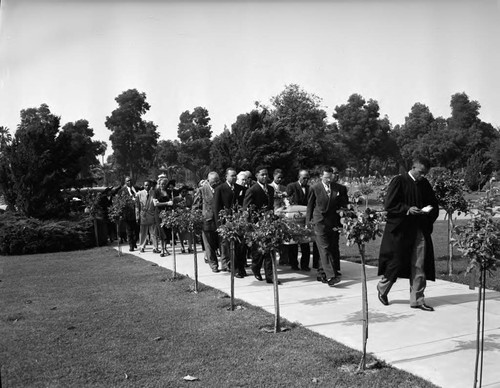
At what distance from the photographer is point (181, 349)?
534 centimetres

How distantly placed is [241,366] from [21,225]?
11563 millimetres

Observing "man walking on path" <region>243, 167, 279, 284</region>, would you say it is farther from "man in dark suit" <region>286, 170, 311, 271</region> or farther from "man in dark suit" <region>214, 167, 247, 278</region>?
"man in dark suit" <region>286, 170, 311, 271</region>

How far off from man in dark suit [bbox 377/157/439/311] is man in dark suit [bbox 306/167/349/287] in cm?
158

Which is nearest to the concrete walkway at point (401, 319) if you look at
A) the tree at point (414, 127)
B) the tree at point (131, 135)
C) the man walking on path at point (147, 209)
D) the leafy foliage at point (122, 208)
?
the man walking on path at point (147, 209)

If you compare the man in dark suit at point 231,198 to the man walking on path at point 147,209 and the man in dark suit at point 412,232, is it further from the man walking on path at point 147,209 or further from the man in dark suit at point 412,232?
the man walking on path at point 147,209

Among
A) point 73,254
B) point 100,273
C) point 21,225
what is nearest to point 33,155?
point 21,225

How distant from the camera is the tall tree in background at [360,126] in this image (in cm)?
6169

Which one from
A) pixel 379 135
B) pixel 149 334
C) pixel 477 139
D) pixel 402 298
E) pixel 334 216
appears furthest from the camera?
pixel 379 135

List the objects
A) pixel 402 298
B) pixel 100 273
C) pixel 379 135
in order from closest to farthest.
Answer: pixel 402 298
pixel 100 273
pixel 379 135

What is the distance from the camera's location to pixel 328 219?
849 cm

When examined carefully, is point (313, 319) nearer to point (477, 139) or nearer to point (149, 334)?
point (149, 334)

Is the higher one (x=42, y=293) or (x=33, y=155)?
(x=33, y=155)

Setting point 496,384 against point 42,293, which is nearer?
point 496,384

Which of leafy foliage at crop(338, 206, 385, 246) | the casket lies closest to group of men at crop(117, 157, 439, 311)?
the casket
